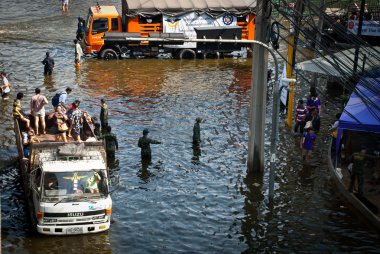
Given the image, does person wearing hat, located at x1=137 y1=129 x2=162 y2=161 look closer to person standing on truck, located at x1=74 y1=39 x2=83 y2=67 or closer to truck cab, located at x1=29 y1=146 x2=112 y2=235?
truck cab, located at x1=29 y1=146 x2=112 y2=235

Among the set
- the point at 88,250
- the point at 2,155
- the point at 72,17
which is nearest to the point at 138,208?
the point at 88,250

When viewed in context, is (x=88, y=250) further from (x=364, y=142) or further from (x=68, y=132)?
(x=364, y=142)

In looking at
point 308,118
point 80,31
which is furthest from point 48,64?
point 308,118

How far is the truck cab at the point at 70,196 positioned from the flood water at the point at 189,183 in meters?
0.46

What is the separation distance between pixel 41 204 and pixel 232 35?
84.0 feet

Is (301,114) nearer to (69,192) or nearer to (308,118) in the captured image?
(308,118)

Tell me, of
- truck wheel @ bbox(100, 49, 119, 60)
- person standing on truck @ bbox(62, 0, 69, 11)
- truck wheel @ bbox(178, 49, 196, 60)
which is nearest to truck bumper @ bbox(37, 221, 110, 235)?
truck wheel @ bbox(100, 49, 119, 60)

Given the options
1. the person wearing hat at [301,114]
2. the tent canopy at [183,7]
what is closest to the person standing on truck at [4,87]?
the tent canopy at [183,7]

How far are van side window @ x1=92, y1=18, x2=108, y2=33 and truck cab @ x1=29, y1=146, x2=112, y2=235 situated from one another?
2272 centimetres

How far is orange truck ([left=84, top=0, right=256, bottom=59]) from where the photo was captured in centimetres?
3966

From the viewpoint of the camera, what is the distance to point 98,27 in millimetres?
39656

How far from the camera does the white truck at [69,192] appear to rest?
1667cm

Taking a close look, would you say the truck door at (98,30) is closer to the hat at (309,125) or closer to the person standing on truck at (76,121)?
the person standing on truck at (76,121)

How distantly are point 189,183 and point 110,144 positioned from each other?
3.32m
